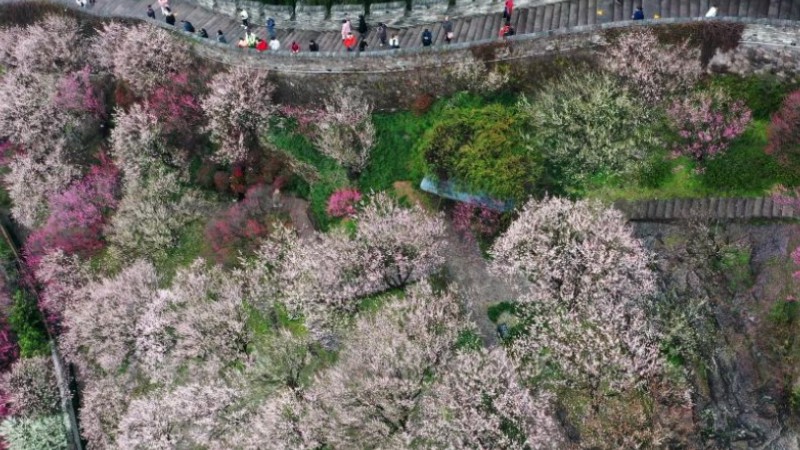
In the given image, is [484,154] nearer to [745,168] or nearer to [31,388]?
[745,168]

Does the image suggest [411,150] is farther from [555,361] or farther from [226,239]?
[555,361]

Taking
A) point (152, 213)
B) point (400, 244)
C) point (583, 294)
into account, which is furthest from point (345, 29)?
point (583, 294)

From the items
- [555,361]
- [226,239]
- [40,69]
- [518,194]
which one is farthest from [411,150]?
[40,69]

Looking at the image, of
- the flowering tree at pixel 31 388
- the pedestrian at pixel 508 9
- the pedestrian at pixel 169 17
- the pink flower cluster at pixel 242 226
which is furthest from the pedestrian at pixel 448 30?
the flowering tree at pixel 31 388

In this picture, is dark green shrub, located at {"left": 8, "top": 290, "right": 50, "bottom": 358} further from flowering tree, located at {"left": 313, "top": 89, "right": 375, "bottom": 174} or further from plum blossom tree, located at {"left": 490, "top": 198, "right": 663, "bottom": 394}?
plum blossom tree, located at {"left": 490, "top": 198, "right": 663, "bottom": 394}

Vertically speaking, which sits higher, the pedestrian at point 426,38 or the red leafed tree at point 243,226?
the pedestrian at point 426,38

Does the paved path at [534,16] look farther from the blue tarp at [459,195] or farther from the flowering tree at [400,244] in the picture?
the flowering tree at [400,244]
